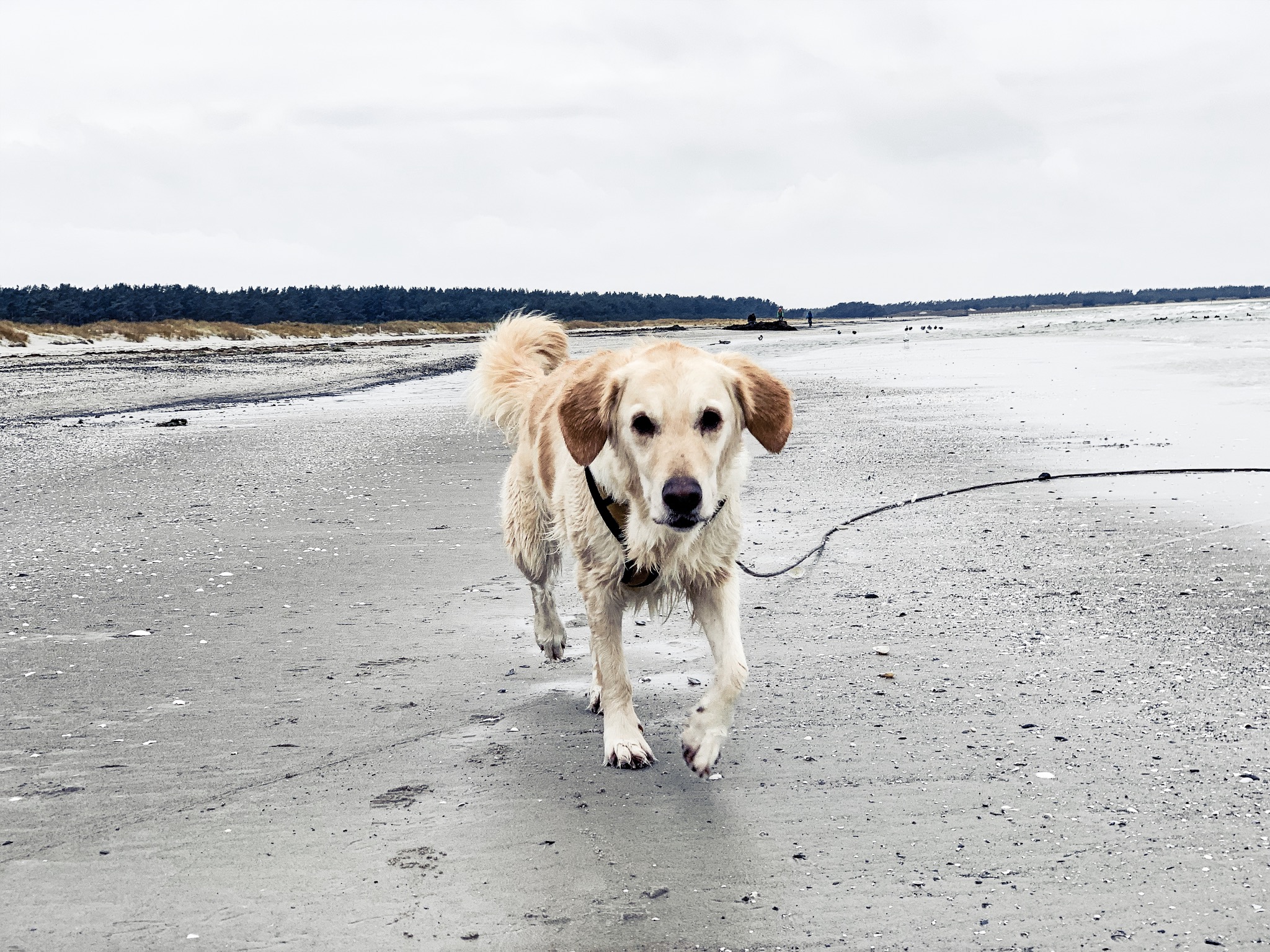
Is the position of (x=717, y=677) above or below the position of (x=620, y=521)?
below

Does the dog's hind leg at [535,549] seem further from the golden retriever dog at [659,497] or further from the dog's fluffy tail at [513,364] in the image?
the dog's fluffy tail at [513,364]

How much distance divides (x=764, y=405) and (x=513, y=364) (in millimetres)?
2108

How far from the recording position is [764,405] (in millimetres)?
3924

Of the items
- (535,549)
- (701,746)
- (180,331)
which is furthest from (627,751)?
(180,331)

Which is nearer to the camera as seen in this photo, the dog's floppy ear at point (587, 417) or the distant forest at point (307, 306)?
the dog's floppy ear at point (587, 417)

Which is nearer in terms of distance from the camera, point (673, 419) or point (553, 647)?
point (673, 419)

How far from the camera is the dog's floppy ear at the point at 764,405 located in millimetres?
3902

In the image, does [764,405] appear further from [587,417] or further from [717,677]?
[717,677]

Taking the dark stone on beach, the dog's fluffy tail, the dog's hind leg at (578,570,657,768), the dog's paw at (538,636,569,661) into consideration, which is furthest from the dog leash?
the dark stone on beach

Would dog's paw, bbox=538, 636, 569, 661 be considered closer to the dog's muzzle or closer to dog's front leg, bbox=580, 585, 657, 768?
dog's front leg, bbox=580, 585, 657, 768

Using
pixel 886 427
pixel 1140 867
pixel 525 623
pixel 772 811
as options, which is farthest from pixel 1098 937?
pixel 886 427

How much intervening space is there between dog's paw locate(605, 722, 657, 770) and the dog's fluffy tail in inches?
86.4

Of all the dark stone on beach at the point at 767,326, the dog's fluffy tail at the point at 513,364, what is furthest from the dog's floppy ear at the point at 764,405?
the dark stone on beach at the point at 767,326

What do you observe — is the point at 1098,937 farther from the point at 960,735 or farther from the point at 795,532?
the point at 795,532
